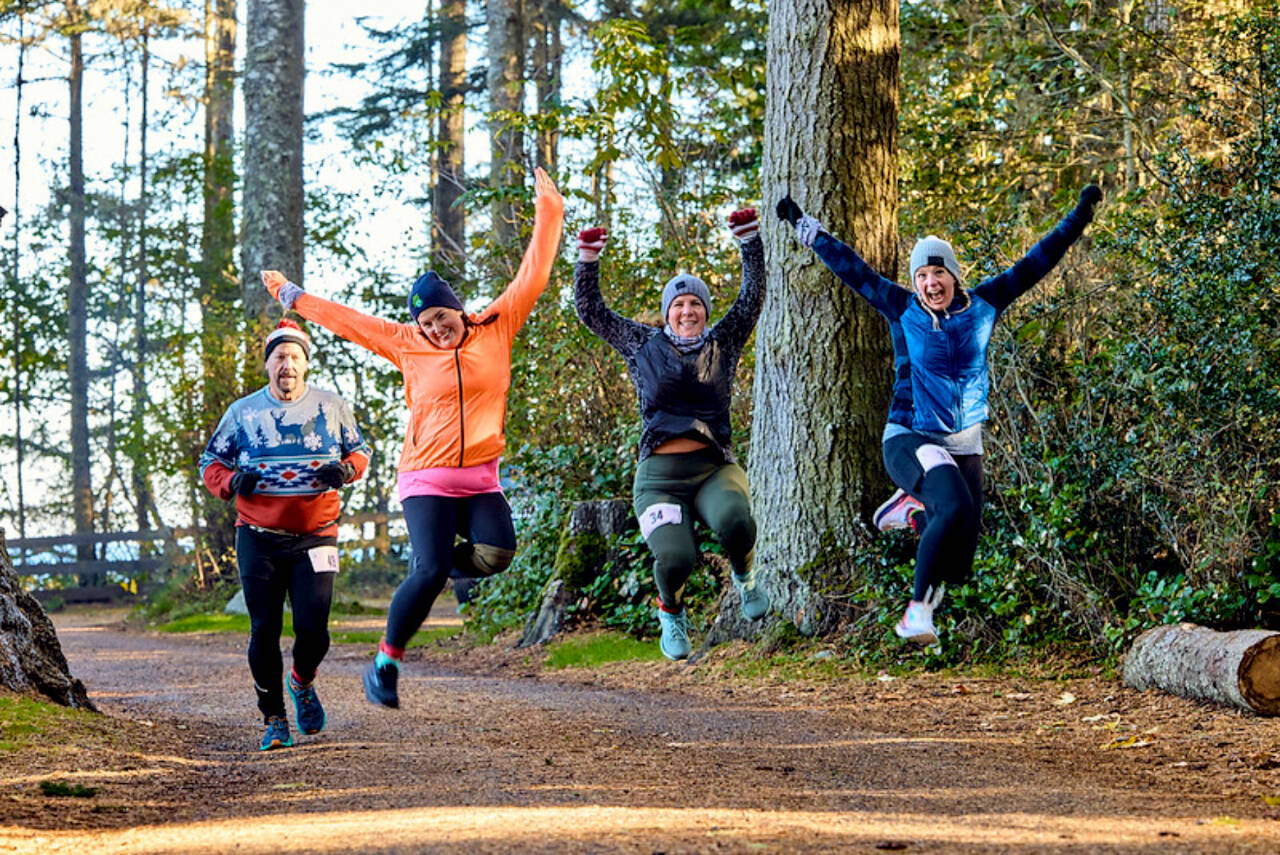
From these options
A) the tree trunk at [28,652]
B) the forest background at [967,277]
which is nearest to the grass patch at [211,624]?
the forest background at [967,277]

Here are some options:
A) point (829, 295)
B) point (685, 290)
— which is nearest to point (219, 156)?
point (829, 295)

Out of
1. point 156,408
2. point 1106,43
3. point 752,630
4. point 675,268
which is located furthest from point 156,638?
point 1106,43

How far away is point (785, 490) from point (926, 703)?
225 cm

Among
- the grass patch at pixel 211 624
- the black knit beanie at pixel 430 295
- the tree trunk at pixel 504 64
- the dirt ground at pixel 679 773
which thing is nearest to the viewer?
the dirt ground at pixel 679 773

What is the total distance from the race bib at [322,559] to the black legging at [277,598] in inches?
0.7

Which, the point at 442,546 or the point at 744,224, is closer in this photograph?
the point at 442,546

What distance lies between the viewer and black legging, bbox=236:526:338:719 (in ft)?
25.0

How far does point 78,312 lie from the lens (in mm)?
34469

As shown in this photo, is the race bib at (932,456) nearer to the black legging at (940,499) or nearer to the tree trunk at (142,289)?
the black legging at (940,499)

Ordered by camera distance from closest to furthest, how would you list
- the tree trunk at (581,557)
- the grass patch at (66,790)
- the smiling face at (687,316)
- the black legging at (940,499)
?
the grass patch at (66,790), the black legging at (940,499), the smiling face at (687,316), the tree trunk at (581,557)

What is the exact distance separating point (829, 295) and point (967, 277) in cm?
114

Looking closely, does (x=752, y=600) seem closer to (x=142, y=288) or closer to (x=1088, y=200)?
(x=1088, y=200)

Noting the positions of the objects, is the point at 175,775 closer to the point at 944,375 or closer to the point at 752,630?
the point at 944,375

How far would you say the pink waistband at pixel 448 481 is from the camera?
7.25 meters
